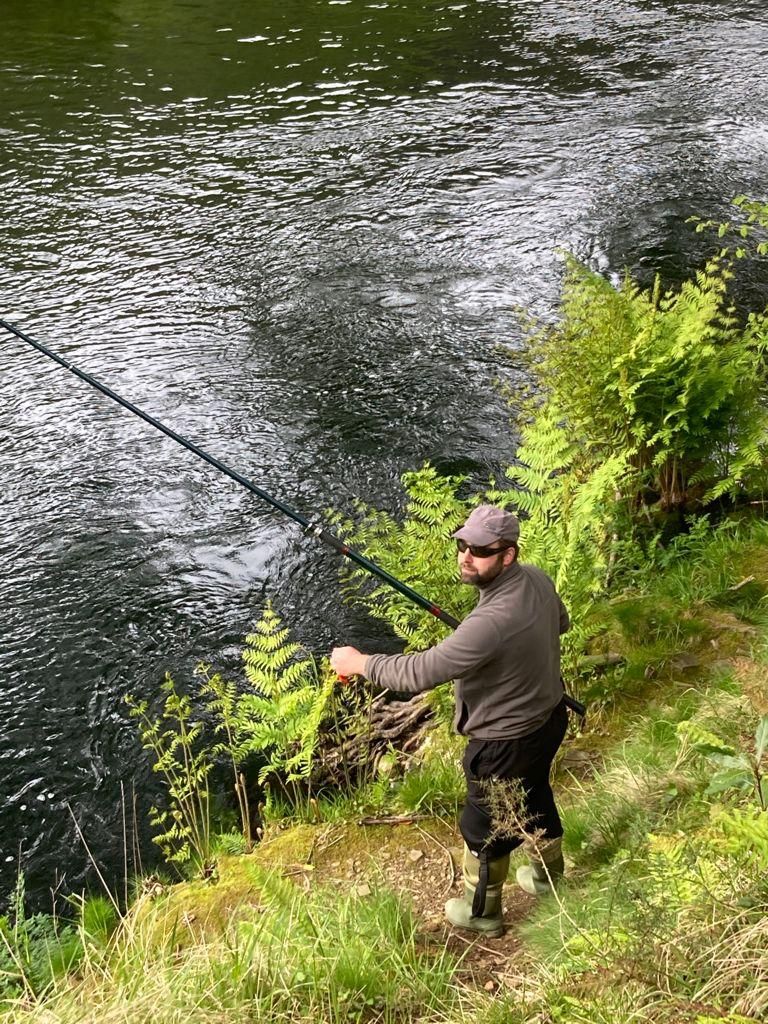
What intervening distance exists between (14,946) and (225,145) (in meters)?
12.5

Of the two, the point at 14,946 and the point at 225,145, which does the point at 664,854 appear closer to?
the point at 14,946

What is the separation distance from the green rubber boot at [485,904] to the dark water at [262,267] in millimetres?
2028

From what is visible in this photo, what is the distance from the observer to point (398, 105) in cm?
1575

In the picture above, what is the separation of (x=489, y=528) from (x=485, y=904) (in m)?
1.58

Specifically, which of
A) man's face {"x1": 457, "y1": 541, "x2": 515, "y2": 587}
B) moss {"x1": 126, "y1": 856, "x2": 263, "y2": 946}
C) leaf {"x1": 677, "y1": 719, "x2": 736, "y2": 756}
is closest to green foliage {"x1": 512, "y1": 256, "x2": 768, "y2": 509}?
leaf {"x1": 677, "y1": 719, "x2": 736, "y2": 756}

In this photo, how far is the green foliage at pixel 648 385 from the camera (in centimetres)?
577

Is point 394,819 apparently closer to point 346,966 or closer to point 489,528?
point 346,966

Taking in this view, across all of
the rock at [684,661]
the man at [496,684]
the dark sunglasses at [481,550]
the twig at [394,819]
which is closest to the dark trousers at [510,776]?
the man at [496,684]

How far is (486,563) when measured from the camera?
381 centimetres

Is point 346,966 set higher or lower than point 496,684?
lower

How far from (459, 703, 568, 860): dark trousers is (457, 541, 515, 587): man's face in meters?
0.67

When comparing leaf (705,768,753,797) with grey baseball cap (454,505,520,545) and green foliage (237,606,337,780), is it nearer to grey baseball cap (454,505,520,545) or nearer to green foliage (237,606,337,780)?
grey baseball cap (454,505,520,545)

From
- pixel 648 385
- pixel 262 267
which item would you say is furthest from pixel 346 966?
pixel 262 267

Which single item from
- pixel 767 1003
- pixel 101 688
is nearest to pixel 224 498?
pixel 101 688
